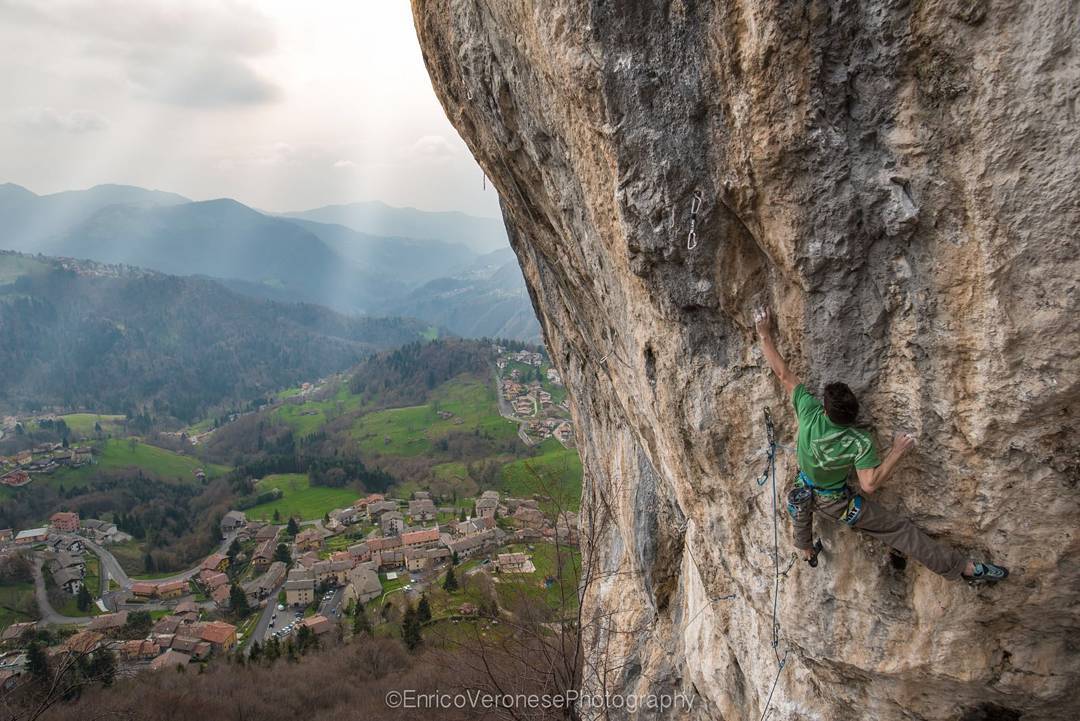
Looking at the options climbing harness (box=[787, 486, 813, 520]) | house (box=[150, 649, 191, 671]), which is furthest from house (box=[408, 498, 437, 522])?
climbing harness (box=[787, 486, 813, 520])

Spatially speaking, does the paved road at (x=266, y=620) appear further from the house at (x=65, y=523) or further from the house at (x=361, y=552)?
the house at (x=65, y=523)

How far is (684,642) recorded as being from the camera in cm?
857

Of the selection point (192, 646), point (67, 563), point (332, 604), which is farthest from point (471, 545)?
point (67, 563)

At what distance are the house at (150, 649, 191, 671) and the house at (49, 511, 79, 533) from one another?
44828mm

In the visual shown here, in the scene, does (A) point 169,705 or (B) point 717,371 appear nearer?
(B) point 717,371

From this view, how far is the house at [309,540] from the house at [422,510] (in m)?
10.7

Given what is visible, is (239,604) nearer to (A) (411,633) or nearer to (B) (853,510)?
(A) (411,633)

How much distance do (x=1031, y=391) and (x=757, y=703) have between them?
14.3 ft

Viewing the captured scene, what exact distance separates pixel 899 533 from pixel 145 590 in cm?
7380

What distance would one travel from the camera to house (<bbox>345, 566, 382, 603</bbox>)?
53.0 meters

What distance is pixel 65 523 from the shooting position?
76.5 meters

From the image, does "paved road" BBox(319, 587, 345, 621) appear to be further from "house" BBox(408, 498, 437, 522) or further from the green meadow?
the green meadow

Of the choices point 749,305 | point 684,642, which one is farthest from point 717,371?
point 684,642

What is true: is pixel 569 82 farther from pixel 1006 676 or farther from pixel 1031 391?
pixel 1006 676
